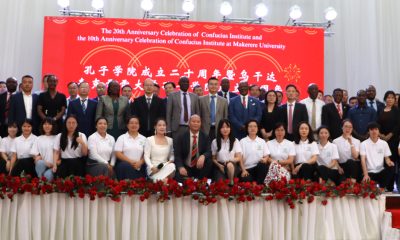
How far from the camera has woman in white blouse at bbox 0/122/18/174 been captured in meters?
5.21

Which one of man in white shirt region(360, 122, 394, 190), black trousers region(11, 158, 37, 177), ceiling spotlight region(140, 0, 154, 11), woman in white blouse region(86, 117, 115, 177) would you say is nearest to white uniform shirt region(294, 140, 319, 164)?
man in white shirt region(360, 122, 394, 190)

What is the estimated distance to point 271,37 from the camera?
8164 mm

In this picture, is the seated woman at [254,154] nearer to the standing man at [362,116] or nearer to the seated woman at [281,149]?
the seated woman at [281,149]

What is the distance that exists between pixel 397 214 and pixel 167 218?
6.86 feet

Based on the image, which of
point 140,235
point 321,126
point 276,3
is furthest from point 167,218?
point 276,3

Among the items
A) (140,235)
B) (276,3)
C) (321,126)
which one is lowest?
(140,235)

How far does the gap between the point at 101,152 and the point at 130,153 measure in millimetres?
284

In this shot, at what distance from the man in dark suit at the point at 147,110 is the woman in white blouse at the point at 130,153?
1.57 feet

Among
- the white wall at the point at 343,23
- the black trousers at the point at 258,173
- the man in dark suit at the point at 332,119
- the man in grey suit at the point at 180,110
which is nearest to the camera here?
the black trousers at the point at 258,173

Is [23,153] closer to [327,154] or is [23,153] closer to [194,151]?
[194,151]

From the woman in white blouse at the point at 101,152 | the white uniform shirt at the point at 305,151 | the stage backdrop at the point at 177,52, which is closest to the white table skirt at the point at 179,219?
the woman in white blouse at the point at 101,152

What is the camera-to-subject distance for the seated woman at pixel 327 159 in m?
5.39

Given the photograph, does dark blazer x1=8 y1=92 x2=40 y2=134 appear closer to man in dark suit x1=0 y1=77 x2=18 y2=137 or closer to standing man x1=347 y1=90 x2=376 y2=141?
man in dark suit x1=0 y1=77 x2=18 y2=137

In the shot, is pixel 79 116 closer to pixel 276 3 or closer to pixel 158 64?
pixel 158 64
